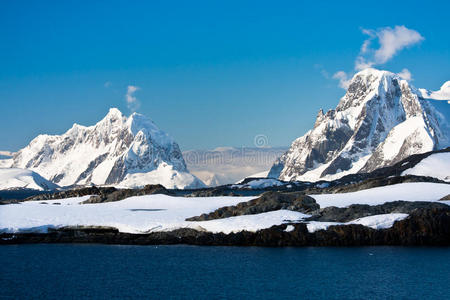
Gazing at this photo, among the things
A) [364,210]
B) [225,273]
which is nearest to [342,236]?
[364,210]

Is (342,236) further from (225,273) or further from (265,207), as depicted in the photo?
(225,273)

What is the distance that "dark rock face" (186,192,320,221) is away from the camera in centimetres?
7494

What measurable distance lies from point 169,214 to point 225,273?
28892 millimetres

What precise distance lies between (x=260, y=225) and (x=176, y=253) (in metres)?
10.8

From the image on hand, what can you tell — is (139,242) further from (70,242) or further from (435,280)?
Answer: (435,280)

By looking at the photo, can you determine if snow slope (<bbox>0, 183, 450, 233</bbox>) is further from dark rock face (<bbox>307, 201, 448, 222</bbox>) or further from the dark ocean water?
the dark ocean water

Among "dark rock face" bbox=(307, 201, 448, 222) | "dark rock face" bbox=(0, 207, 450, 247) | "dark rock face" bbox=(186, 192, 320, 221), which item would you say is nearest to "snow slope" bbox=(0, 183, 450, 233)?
"dark rock face" bbox=(0, 207, 450, 247)

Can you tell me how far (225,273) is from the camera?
163ft

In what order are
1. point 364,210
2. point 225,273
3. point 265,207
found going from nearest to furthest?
point 225,273 → point 364,210 → point 265,207

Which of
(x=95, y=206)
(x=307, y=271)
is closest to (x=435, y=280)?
(x=307, y=271)

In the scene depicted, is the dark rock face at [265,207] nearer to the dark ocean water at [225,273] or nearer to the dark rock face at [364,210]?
the dark rock face at [364,210]

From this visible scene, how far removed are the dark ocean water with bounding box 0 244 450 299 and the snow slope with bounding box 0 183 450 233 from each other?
5.39 m

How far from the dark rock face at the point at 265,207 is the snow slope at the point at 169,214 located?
9.19 ft

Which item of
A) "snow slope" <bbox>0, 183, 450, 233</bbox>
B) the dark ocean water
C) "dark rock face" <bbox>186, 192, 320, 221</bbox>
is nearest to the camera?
the dark ocean water
